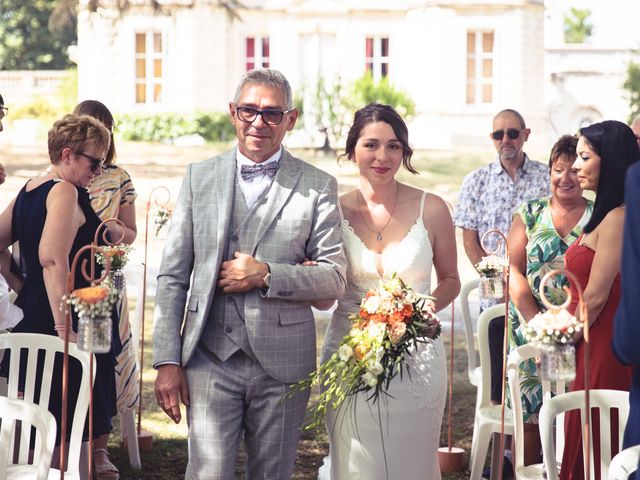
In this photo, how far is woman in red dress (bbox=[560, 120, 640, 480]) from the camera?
14.0ft

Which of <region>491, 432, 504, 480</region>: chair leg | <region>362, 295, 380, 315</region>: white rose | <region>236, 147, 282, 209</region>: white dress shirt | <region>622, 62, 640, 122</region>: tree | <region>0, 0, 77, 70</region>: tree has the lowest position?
<region>491, 432, 504, 480</region>: chair leg

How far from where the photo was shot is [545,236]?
560 cm

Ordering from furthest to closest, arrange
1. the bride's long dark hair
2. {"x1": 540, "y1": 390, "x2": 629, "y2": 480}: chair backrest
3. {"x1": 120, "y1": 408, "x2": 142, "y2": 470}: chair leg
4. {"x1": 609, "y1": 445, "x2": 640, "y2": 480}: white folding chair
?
{"x1": 120, "y1": 408, "x2": 142, "y2": 470}: chair leg < the bride's long dark hair < {"x1": 540, "y1": 390, "x2": 629, "y2": 480}: chair backrest < {"x1": 609, "y1": 445, "x2": 640, "y2": 480}: white folding chair

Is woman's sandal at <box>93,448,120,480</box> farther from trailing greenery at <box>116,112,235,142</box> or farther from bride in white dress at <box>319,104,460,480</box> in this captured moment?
trailing greenery at <box>116,112,235,142</box>

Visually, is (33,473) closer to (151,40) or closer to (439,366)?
(439,366)

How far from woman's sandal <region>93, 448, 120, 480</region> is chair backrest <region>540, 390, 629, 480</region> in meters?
2.89

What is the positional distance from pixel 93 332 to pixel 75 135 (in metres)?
1.79

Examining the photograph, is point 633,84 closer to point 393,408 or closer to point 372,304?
point 393,408

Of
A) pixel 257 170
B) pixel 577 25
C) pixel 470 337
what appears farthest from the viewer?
pixel 577 25

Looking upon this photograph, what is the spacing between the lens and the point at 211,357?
12.7 feet

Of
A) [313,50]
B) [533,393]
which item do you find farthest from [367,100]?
[533,393]

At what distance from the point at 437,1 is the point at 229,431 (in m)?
23.5

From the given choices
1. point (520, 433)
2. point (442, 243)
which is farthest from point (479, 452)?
point (442, 243)

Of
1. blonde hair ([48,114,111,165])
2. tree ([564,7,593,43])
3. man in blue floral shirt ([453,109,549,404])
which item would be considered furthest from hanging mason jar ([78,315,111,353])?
tree ([564,7,593,43])
